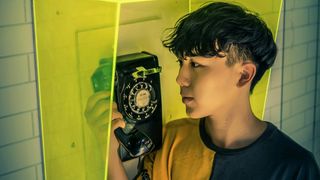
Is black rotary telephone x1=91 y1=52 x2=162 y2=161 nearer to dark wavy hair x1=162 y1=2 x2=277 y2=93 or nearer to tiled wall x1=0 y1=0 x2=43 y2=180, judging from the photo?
dark wavy hair x1=162 y1=2 x2=277 y2=93

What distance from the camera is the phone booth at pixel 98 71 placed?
113 cm

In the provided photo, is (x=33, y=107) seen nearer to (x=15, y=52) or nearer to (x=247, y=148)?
(x=15, y=52)

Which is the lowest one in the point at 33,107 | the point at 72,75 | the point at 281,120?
the point at 281,120

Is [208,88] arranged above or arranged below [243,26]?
below

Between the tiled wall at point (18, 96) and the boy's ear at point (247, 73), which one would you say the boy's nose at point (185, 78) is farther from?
the tiled wall at point (18, 96)

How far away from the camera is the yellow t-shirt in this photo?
4.51 feet

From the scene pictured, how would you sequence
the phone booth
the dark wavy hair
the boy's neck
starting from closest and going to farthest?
the phone booth < the dark wavy hair < the boy's neck

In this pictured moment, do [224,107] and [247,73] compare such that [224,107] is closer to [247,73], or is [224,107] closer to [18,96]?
[247,73]

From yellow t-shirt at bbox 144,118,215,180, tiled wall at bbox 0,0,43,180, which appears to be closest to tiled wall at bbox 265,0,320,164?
yellow t-shirt at bbox 144,118,215,180

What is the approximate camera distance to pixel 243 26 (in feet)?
4.20

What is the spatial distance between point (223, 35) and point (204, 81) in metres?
0.12

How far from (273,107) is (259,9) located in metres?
0.68

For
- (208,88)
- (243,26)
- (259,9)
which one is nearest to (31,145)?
(208,88)

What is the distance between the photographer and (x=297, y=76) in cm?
227
